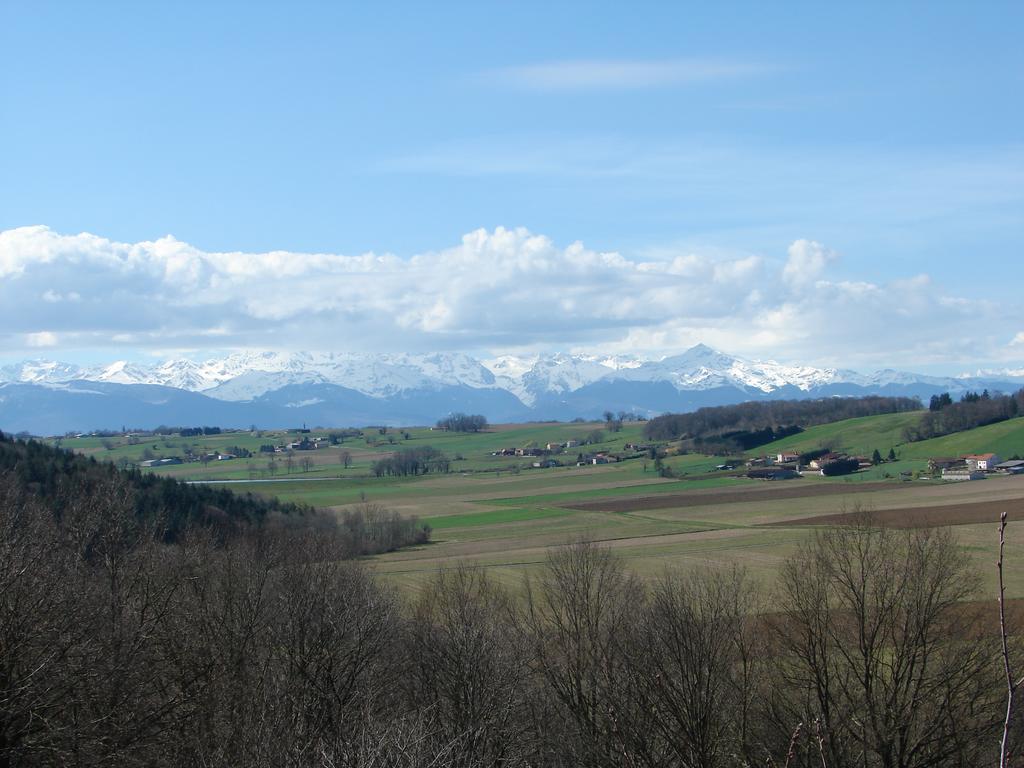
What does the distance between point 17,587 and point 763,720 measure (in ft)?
79.4

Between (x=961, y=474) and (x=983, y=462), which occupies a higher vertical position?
(x=983, y=462)

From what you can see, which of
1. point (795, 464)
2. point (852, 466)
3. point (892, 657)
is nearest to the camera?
point (892, 657)

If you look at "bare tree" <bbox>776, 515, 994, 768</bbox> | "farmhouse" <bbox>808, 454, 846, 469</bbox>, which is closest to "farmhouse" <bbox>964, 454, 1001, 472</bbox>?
"farmhouse" <bbox>808, 454, 846, 469</bbox>

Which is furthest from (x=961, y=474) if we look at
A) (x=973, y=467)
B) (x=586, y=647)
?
(x=586, y=647)

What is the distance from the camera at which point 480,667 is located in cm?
3753

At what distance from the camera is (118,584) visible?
3950 centimetres

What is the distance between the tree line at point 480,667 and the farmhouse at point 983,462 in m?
104

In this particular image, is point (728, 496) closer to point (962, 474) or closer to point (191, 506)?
point (962, 474)

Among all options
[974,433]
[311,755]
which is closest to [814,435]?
[974,433]

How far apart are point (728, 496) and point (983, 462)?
36.8 meters

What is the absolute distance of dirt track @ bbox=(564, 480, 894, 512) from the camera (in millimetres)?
126938

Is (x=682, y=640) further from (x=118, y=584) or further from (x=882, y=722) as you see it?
(x=118, y=584)

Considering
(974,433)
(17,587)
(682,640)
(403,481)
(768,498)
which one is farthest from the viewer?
(403,481)

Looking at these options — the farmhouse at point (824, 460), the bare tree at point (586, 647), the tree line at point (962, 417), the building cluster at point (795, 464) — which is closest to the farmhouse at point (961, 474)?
the building cluster at point (795, 464)
